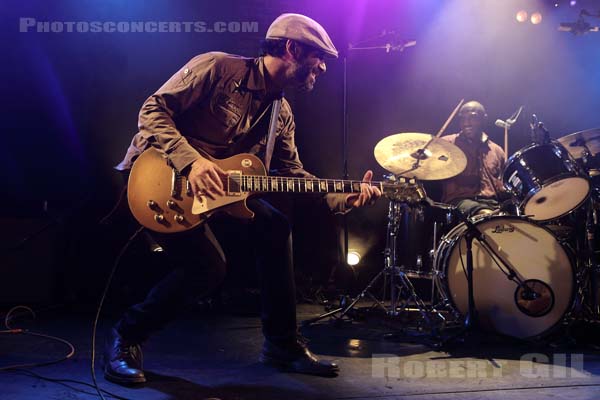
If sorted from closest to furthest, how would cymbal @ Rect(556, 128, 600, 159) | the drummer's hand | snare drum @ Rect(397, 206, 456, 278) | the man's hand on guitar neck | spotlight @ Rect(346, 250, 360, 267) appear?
the man's hand on guitar neck → the drummer's hand → cymbal @ Rect(556, 128, 600, 159) → snare drum @ Rect(397, 206, 456, 278) → spotlight @ Rect(346, 250, 360, 267)

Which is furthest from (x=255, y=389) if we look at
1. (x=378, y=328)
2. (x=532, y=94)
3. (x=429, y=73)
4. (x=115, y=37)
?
(x=532, y=94)

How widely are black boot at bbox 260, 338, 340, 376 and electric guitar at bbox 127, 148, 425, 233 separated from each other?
869 millimetres

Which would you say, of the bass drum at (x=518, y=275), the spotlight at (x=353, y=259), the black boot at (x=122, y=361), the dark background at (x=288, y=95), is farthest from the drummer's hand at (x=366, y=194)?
the spotlight at (x=353, y=259)

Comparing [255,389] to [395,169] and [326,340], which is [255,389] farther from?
[395,169]

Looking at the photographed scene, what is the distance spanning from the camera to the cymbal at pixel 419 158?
4.93 metres

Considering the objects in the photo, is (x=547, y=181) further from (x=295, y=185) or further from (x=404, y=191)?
(x=295, y=185)

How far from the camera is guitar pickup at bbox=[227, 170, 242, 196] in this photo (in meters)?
2.96

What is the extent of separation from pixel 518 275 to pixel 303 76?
2.44 metres

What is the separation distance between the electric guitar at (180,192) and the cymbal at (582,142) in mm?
3166

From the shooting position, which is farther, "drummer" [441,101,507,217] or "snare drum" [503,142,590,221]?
"drummer" [441,101,507,217]

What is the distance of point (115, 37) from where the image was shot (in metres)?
6.41

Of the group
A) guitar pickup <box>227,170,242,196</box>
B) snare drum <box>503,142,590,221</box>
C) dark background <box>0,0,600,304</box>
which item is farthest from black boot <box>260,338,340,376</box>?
dark background <box>0,0,600,304</box>

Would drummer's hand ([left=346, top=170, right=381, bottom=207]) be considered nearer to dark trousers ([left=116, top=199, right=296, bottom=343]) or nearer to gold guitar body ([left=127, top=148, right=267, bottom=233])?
dark trousers ([left=116, top=199, right=296, bottom=343])

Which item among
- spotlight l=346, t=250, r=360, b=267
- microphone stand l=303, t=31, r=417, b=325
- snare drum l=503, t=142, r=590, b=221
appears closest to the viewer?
snare drum l=503, t=142, r=590, b=221
